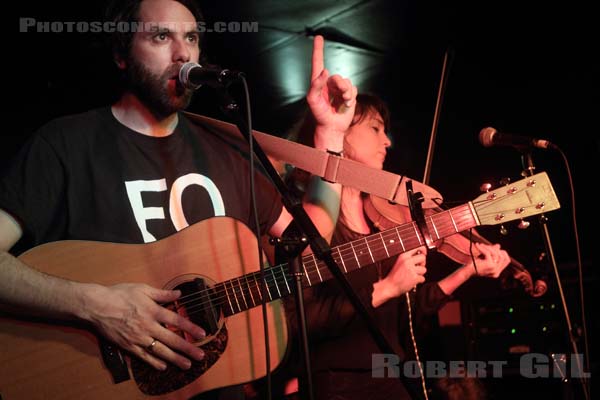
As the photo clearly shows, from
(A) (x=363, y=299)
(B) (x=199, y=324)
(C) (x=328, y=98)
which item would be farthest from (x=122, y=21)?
(A) (x=363, y=299)

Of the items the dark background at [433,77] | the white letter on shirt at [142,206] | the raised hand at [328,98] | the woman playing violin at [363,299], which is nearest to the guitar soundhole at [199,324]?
the white letter on shirt at [142,206]

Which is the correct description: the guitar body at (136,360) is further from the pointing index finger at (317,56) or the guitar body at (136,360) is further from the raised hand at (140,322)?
the pointing index finger at (317,56)

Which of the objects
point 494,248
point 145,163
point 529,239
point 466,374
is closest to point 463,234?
point 494,248

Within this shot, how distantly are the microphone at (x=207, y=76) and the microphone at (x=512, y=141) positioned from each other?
150cm

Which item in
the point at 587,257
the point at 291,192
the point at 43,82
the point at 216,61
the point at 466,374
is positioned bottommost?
the point at 466,374

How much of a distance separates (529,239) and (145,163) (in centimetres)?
294

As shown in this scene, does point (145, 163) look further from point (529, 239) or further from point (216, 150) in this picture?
point (529, 239)

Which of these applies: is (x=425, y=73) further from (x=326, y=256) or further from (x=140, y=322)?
(x=140, y=322)

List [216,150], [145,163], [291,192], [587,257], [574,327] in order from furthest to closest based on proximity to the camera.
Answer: [587,257] < [574,327] < [216,150] < [145,163] < [291,192]

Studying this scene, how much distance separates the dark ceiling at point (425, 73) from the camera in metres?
2.92

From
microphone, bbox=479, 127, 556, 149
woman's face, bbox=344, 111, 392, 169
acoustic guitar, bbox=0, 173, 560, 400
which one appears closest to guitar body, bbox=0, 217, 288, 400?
acoustic guitar, bbox=0, 173, 560, 400

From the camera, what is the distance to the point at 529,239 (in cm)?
382

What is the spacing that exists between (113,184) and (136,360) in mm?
700

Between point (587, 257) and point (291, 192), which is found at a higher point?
point (291, 192)
